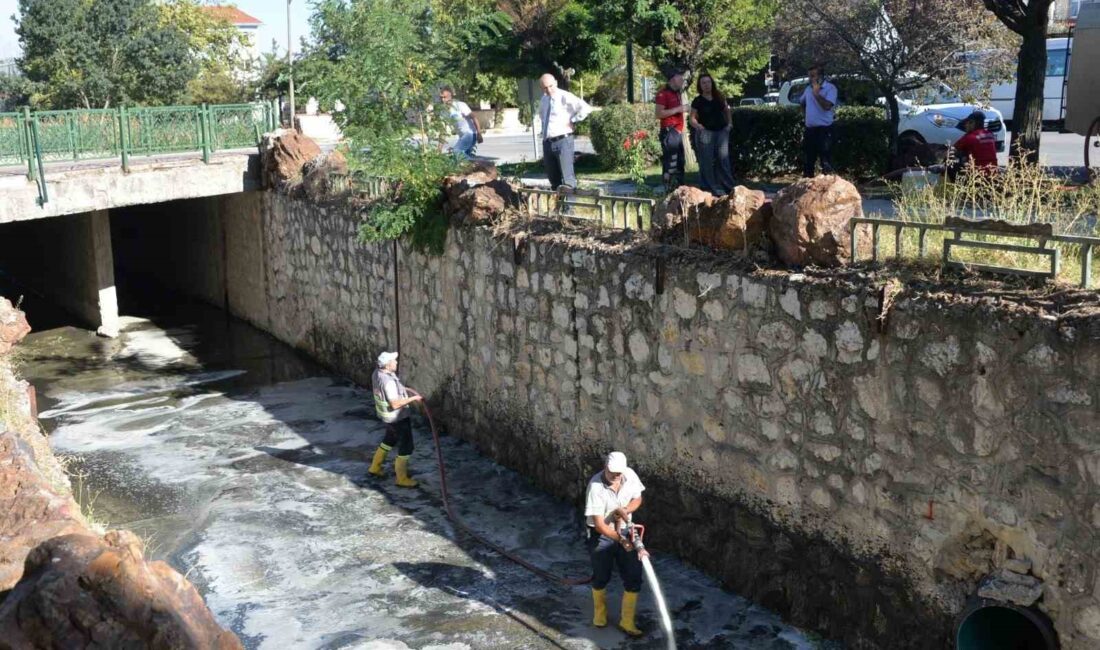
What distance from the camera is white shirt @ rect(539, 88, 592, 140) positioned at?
41.1 feet

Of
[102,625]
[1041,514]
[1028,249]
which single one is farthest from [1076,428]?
[102,625]

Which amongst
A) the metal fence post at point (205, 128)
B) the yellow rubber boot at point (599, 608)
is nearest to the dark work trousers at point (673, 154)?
the yellow rubber boot at point (599, 608)

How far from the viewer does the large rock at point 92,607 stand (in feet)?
14.4

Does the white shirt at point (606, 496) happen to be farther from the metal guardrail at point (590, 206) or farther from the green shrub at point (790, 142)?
the green shrub at point (790, 142)

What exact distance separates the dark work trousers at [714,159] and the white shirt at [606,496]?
4.74m

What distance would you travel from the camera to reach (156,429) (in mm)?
13828

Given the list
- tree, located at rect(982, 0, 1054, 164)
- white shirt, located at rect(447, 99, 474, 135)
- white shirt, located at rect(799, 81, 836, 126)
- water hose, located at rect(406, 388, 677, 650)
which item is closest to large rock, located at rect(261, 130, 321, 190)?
white shirt, located at rect(447, 99, 474, 135)

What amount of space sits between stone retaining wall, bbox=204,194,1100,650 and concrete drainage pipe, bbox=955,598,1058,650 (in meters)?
0.19

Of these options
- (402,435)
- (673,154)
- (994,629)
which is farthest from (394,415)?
(994,629)

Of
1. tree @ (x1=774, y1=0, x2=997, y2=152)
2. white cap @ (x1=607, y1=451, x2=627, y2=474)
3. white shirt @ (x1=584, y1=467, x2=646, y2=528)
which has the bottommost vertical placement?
white shirt @ (x1=584, y1=467, x2=646, y2=528)

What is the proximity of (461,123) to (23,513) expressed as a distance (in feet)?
34.7

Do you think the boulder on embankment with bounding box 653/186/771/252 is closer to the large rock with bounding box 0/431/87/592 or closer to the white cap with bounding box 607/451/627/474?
the white cap with bounding box 607/451/627/474

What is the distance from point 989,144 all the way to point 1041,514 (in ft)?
20.5

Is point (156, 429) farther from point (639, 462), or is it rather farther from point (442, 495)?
Answer: point (639, 462)
